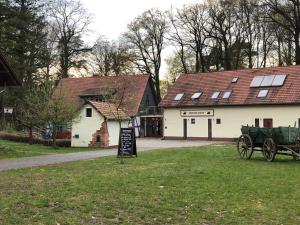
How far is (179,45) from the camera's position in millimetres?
66812

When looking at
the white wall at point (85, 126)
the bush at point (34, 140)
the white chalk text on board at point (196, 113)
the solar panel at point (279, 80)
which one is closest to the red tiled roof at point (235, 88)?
the solar panel at point (279, 80)

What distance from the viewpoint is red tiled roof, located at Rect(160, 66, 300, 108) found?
43969 mm

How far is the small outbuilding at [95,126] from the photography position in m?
36.2

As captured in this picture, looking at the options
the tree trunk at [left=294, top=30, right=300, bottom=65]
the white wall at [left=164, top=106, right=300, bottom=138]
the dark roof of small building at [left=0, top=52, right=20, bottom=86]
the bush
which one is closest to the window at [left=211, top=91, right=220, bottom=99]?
the white wall at [left=164, top=106, right=300, bottom=138]

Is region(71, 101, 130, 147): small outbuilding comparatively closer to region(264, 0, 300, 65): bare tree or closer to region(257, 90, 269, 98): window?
region(257, 90, 269, 98): window

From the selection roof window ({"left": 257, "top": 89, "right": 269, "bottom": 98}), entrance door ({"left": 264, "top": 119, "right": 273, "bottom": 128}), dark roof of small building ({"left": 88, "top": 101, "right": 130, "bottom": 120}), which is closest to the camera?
dark roof of small building ({"left": 88, "top": 101, "right": 130, "bottom": 120})

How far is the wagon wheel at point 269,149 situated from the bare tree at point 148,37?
46.4 metres

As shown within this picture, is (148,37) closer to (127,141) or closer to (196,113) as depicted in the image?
(196,113)

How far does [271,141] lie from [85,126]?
1884 cm

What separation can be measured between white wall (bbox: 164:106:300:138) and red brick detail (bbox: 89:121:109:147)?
1471cm

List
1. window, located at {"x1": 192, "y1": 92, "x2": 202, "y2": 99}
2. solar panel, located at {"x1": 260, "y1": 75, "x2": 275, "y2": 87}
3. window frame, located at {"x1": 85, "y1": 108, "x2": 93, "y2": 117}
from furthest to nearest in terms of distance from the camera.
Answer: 1. window, located at {"x1": 192, "y1": 92, "x2": 202, "y2": 99}
2. solar panel, located at {"x1": 260, "y1": 75, "x2": 275, "y2": 87}
3. window frame, located at {"x1": 85, "y1": 108, "x2": 93, "y2": 117}

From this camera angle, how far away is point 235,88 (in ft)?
157

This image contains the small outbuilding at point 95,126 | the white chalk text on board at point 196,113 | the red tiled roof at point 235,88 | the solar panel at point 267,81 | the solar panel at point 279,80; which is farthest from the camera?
the white chalk text on board at point 196,113

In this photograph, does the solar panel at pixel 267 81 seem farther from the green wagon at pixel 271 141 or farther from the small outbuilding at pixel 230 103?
the green wagon at pixel 271 141
